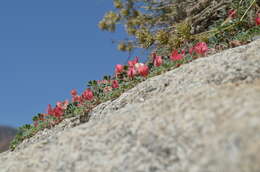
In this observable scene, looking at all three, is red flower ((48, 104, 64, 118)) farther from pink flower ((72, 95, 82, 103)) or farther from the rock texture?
the rock texture

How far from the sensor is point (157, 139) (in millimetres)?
2436

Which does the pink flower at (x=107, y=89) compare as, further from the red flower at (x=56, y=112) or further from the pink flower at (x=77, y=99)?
the red flower at (x=56, y=112)

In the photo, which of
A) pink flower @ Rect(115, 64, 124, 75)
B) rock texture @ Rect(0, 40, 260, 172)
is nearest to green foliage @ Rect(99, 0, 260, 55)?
pink flower @ Rect(115, 64, 124, 75)

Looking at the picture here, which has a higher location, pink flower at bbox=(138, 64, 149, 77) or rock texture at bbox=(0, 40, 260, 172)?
pink flower at bbox=(138, 64, 149, 77)

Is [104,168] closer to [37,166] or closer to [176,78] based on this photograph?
[37,166]

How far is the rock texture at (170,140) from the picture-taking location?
2.01m

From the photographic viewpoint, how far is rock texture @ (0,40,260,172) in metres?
2.01

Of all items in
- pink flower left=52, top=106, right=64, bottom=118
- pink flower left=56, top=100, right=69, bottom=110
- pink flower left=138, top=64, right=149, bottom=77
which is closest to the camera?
pink flower left=138, top=64, right=149, bottom=77

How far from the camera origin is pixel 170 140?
2.38m

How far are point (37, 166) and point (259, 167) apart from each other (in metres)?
1.58

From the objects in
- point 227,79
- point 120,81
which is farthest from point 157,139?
point 120,81

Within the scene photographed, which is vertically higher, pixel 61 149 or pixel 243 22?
pixel 243 22

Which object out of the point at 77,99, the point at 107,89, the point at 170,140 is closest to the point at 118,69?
the point at 107,89

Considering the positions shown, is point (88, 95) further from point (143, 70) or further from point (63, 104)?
point (143, 70)
